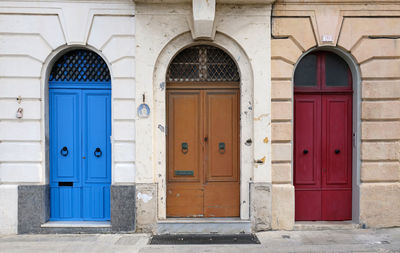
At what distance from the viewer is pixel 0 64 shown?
20.2 ft

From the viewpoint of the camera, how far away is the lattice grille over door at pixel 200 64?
21.4 feet

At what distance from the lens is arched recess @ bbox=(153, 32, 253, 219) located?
6.32 meters

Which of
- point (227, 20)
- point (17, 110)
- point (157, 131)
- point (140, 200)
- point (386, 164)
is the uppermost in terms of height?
point (227, 20)

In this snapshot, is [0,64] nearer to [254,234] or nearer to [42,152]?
[42,152]

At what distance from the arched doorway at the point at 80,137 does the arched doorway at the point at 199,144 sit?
1.27 meters

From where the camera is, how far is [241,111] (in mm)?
6359

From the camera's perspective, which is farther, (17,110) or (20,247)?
(17,110)

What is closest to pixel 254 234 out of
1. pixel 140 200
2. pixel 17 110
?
pixel 140 200

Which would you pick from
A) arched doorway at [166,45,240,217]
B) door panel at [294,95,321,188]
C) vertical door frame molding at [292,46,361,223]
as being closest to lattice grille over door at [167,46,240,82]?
arched doorway at [166,45,240,217]

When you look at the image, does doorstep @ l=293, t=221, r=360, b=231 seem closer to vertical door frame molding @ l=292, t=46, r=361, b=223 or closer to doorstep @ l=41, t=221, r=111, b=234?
vertical door frame molding @ l=292, t=46, r=361, b=223

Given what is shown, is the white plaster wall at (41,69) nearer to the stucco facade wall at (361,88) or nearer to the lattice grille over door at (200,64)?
the lattice grille over door at (200,64)

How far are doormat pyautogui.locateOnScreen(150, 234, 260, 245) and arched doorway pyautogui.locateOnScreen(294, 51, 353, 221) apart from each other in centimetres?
131

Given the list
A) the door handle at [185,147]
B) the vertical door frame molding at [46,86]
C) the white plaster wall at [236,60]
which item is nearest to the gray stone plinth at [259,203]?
the white plaster wall at [236,60]

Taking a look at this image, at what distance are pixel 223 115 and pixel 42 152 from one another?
3487mm
